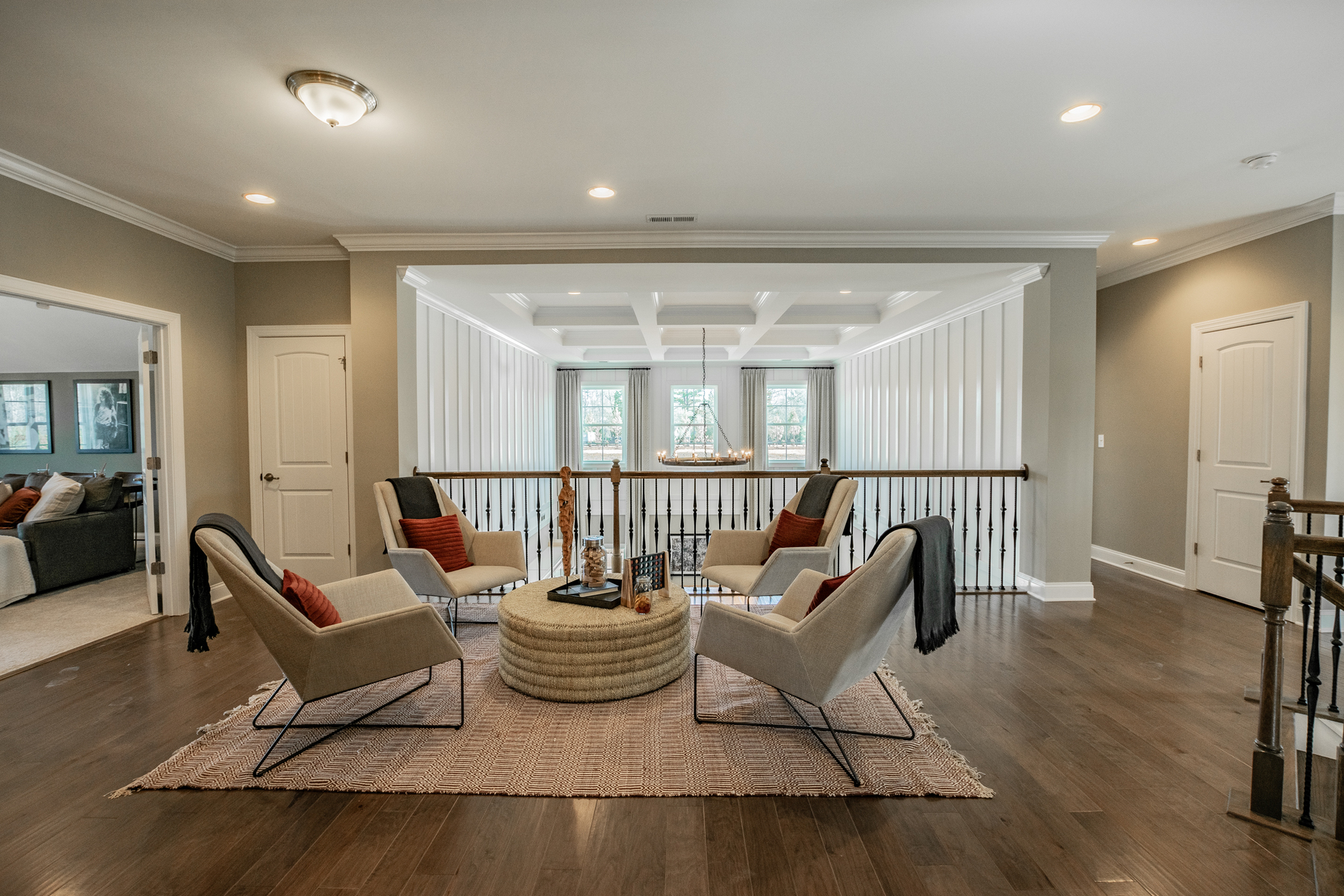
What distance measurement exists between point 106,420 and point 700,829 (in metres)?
8.55

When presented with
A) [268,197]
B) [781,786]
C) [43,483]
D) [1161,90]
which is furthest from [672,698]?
[43,483]

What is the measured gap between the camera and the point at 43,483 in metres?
5.53

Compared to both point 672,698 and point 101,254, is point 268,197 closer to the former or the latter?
point 101,254

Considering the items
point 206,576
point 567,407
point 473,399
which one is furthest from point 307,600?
point 567,407

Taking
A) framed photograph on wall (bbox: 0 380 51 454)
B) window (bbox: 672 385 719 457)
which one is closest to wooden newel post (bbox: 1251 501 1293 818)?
window (bbox: 672 385 719 457)

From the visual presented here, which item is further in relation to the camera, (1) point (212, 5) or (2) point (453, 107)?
(2) point (453, 107)

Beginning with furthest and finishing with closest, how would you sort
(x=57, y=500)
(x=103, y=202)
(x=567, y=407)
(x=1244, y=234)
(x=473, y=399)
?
(x=567, y=407) → (x=473, y=399) → (x=57, y=500) → (x=1244, y=234) → (x=103, y=202)

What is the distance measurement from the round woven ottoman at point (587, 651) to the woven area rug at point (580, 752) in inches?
3.0

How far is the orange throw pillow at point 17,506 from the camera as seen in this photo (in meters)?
5.08

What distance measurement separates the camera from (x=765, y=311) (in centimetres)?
642

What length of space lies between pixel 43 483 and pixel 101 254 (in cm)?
345

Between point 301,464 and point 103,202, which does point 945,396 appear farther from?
point 103,202

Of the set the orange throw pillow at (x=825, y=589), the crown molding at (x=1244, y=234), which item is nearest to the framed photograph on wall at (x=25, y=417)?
the orange throw pillow at (x=825, y=589)

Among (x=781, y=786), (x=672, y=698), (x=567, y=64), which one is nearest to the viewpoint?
(x=781, y=786)
